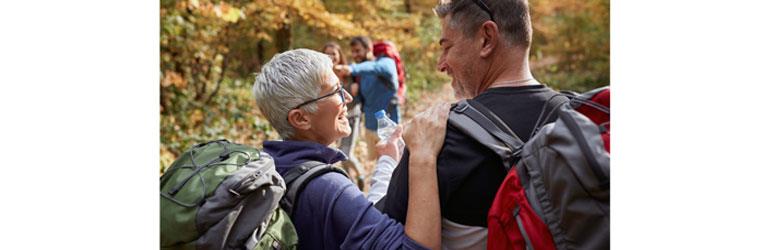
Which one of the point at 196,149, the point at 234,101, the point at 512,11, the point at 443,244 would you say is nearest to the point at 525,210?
the point at 443,244

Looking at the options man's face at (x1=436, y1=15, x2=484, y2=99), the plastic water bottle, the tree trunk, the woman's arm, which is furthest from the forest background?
the woman's arm

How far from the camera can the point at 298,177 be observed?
6.51 ft

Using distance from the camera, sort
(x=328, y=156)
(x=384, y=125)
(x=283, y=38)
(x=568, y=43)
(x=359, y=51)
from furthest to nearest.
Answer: (x=568, y=43) < (x=283, y=38) < (x=359, y=51) < (x=384, y=125) < (x=328, y=156)

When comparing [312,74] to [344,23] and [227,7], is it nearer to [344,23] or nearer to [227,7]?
[227,7]

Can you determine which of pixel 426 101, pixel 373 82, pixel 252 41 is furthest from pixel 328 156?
pixel 426 101

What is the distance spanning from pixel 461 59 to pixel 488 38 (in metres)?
0.10

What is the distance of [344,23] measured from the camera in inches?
394

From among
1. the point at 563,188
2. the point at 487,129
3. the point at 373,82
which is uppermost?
the point at 373,82

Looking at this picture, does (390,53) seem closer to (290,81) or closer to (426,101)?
(290,81)

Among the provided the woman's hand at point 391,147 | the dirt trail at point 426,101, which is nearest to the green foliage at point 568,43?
the dirt trail at point 426,101

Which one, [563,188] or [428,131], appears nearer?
[563,188]

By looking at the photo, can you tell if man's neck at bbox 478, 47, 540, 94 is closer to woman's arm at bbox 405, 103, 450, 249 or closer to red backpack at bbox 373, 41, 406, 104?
woman's arm at bbox 405, 103, 450, 249

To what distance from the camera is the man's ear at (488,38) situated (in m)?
1.89

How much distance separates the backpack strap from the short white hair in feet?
0.72
